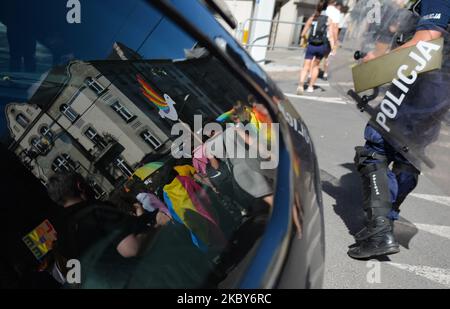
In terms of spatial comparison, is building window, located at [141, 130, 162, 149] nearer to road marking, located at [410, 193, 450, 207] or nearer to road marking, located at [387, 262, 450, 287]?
road marking, located at [387, 262, 450, 287]

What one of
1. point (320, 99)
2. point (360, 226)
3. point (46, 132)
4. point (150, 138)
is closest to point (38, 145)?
point (46, 132)

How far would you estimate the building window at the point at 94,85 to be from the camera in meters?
1.70

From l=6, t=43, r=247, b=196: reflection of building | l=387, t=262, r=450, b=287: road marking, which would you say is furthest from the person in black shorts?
l=6, t=43, r=247, b=196: reflection of building

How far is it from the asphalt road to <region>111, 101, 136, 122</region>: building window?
4.92 ft

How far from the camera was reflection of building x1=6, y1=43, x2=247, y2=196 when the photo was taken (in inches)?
64.8

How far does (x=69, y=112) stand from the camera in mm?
1746

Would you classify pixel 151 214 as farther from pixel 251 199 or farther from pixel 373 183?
pixel 373 183

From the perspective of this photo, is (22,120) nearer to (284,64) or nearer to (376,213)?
(376,213)

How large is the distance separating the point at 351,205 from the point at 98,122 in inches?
95.2

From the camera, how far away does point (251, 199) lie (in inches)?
47.6

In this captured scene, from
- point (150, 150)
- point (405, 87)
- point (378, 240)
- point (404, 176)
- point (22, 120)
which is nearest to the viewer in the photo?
point (150, 150)

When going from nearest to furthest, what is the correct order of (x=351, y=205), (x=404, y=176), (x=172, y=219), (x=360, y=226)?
(x=172, y=219)
(x=404, y=176)
(x=360, y=226)
(x=351, y=205)

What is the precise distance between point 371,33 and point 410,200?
6.14ft
